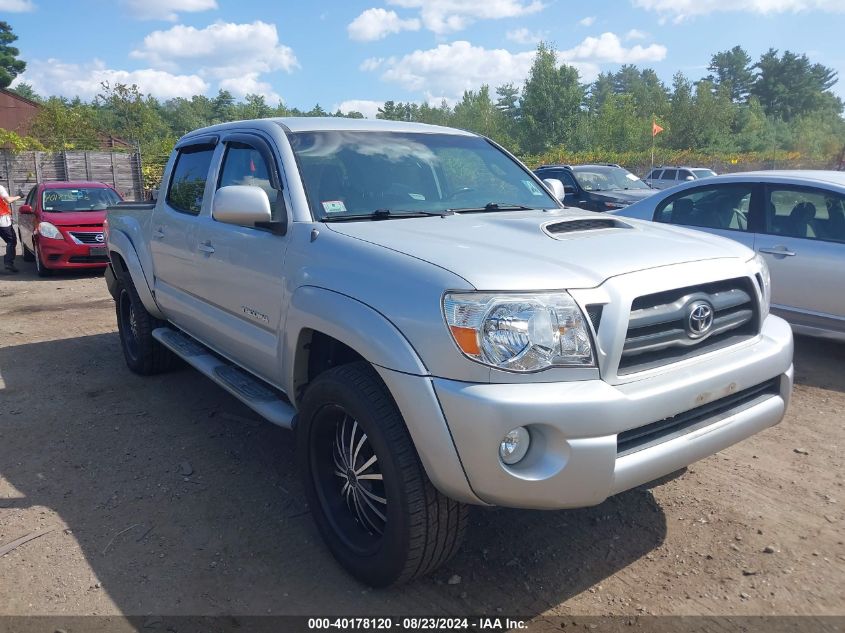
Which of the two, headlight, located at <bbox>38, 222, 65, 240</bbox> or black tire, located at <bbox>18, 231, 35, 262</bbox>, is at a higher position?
headlight, located at <bbox>38, 222, 65, 240</bbox>

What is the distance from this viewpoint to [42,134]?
98.4 ft

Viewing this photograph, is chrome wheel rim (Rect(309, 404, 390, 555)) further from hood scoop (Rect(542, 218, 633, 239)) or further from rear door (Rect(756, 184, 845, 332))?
rear door (Rect(756, 184, 845, 332))

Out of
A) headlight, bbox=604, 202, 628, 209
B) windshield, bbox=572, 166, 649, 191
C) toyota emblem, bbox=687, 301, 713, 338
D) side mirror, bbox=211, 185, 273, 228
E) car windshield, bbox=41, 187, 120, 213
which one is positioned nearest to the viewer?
toyota emblem, bbox=687, 301, 713, 338

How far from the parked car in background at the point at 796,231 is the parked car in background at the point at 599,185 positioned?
22.6ft

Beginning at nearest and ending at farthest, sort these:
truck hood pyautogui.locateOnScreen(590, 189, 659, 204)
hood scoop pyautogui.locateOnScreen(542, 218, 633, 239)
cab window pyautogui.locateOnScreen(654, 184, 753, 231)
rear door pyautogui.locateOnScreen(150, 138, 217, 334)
A: hood scoop pyautogui.locateOnScreen(542, 218, 633, 239), rear door pyautogui.locateOnScreen(150, 138, 217, 334), cab window pyautogui.locateOnScreen(654, 184, 753, 231), truck hood pyautogui.locateOnScreen(590, 189, 659, 204)

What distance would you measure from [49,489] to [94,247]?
27.7 feet

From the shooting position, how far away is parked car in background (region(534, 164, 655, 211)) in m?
13.5

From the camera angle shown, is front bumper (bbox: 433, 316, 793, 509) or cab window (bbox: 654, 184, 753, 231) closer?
front bumper (bbox: 433, 316, 793, 509)

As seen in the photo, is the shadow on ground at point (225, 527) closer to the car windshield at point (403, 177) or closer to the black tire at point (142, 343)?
the black tire at point (142, 343)

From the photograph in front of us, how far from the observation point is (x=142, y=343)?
18.3ft

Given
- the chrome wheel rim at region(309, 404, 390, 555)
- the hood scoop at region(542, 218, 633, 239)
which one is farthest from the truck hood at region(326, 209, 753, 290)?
the chrome wheel rim at region(309, 404, 390, 555)

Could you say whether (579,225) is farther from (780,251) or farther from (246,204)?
(780,251)

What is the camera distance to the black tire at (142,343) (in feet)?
18.3

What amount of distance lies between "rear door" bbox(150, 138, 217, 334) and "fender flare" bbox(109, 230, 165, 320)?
8.1 inches
